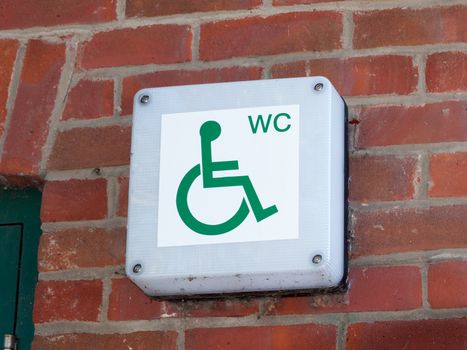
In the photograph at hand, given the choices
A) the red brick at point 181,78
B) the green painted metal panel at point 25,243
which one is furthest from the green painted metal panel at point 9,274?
the red brick at point 181,78

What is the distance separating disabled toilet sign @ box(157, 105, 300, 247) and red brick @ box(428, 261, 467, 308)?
0.69ft

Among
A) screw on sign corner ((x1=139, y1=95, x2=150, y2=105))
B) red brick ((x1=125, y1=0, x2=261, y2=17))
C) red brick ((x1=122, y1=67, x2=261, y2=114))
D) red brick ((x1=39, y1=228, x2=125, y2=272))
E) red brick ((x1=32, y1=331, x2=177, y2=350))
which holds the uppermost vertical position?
red brick ((x1=125, y1=0, x2=261, y2=17))

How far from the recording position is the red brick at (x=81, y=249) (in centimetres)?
175

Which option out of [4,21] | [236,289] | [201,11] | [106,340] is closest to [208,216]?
[236,289]

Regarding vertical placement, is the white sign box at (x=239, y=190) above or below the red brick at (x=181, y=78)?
below

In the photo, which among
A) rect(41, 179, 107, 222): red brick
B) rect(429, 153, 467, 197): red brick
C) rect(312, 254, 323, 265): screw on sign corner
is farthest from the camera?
rect(41, 179, 107, 222): red brick

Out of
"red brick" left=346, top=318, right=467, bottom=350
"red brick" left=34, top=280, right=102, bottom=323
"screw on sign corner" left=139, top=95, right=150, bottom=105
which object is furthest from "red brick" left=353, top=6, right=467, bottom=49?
"red brick" left=34, top=280, right=102, bottom=323

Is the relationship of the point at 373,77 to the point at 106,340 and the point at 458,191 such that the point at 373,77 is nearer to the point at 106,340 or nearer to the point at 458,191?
the point at 458,191

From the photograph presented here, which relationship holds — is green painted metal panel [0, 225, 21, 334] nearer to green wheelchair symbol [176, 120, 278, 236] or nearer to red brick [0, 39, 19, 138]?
red brick [0, 39, 19, 138]

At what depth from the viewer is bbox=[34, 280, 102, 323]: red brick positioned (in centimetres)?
173

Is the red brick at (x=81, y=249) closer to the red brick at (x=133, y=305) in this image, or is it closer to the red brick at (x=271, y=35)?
the red brick at (x=133, y=305)

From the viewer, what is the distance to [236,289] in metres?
1.63

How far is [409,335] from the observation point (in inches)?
63.1

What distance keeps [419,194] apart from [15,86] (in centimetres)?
66
